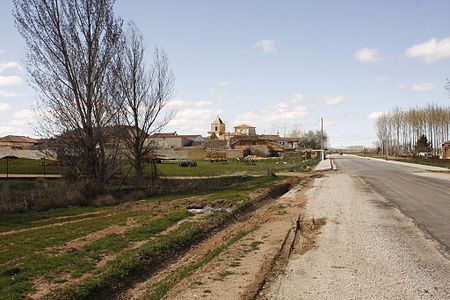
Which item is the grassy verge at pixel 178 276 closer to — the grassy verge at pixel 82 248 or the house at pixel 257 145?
the grassy verge at pixel 82 248

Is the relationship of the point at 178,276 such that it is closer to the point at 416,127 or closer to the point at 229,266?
the point at 229,266

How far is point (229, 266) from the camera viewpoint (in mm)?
8680

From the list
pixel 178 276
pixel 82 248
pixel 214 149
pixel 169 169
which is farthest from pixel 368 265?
pixel 214 149

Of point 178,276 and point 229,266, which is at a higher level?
point 229,266

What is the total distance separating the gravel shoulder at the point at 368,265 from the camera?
6.80 meters

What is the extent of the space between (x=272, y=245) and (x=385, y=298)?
4354 millimetres

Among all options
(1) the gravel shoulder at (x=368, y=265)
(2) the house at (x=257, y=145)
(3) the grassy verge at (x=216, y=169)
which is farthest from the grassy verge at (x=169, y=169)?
(2) the house at (x=257, y=145)

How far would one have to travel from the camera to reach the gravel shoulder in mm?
6801

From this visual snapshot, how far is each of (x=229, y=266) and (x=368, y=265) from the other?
2.65 meters

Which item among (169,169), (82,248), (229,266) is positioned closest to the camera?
(229,266)

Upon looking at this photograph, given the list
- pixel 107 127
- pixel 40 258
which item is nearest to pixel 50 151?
pixel 107 127

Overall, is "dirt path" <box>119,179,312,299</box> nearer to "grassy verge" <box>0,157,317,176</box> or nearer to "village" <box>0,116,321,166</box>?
"grassy verge" <box>0,157,317,176</box>

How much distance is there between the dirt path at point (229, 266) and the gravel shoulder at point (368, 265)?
57cm

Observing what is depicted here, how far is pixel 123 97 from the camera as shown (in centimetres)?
2878
